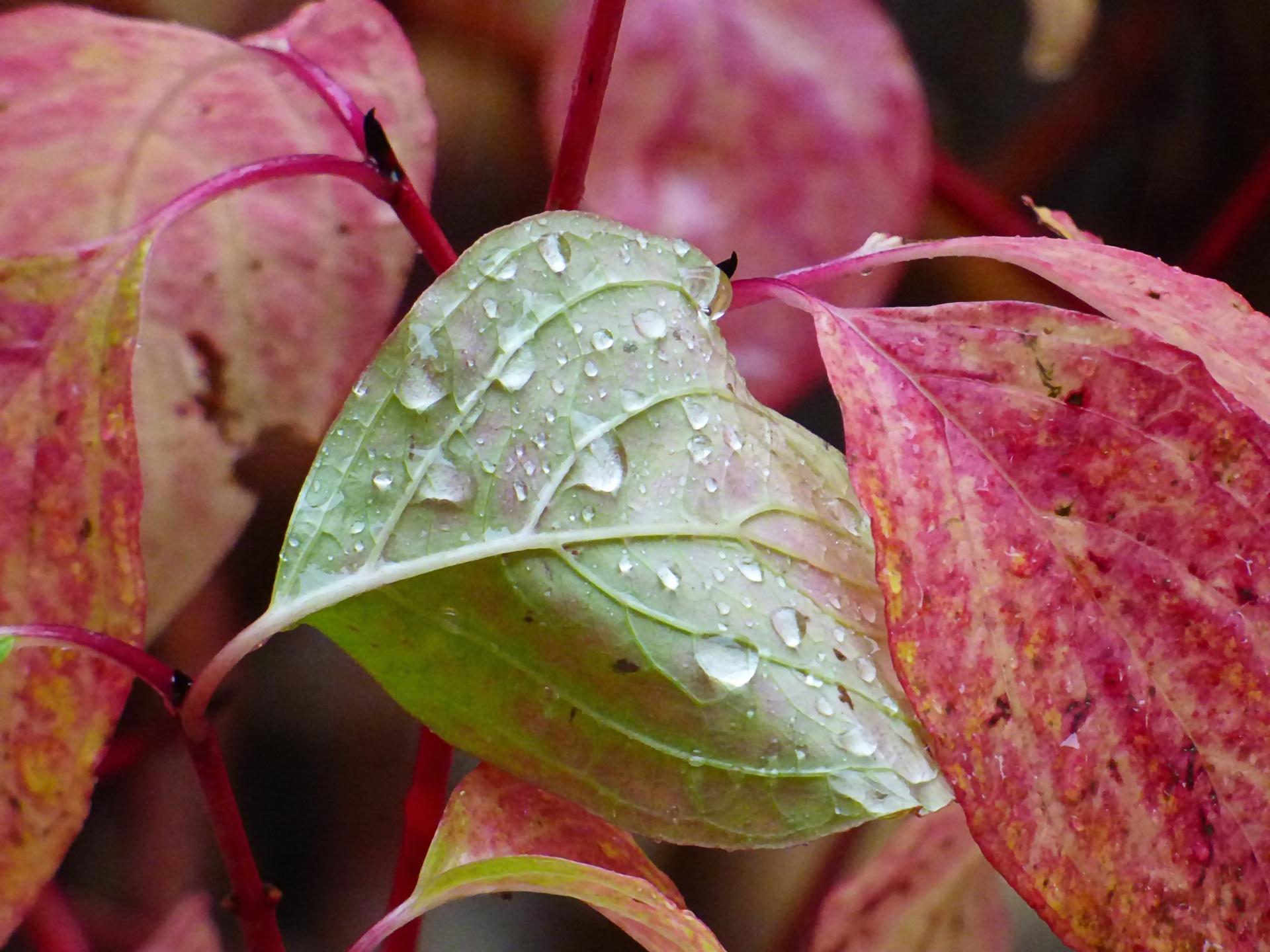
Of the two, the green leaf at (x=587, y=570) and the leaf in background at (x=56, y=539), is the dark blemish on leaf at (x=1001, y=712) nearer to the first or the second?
the green leaf at (x=587, y=570)

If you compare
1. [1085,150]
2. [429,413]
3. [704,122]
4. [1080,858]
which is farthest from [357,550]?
[1085,150]

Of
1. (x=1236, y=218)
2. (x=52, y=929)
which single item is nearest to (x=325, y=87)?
(x=52, y=929)

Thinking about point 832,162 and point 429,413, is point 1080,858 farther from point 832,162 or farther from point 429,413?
point 832,162

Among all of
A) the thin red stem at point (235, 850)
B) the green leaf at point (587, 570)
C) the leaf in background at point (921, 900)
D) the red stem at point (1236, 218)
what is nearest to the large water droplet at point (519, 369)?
the green leaf at point (587, 570)

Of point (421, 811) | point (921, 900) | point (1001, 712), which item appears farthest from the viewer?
point (921, 900)

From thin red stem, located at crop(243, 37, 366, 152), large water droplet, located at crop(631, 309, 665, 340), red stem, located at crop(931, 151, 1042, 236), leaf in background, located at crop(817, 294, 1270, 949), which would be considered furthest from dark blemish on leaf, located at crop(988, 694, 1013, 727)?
red stem, located at crop(931, 151, 1042, 236)

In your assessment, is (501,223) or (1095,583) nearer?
(1095,583)

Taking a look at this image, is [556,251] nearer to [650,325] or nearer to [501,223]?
[650,325]
